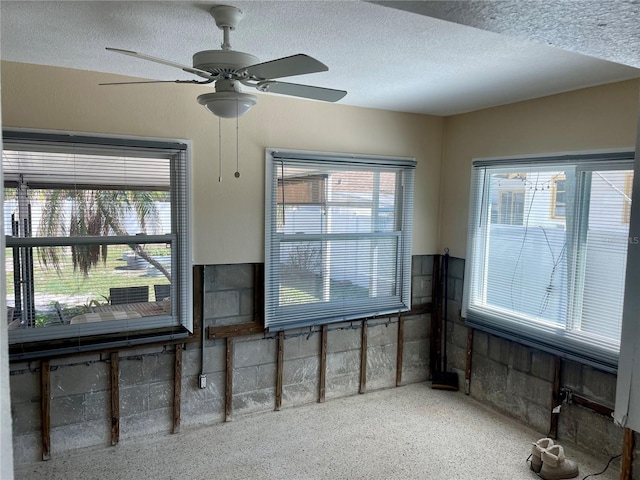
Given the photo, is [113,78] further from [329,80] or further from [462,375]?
[462,375]

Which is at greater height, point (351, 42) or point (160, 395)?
point (351, 42)

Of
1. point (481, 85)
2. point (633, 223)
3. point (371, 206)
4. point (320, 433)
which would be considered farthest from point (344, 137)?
point (633, 223)

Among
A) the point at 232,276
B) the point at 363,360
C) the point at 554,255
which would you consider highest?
the point at 554,255

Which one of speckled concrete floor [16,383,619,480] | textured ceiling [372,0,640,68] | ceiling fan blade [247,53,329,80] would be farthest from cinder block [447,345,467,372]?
textured ceiling [372,0,640,68]

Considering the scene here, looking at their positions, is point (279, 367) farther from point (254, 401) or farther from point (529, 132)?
point (529, 132)

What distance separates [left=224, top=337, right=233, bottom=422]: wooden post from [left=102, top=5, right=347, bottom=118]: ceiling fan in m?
2.22

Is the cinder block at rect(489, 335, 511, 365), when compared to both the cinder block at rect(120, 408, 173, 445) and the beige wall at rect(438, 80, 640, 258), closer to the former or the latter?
the beige wall at rect(438, 80, 640, 258)

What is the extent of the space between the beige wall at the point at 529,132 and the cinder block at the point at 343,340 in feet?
4.14

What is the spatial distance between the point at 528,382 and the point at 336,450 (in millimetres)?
1736

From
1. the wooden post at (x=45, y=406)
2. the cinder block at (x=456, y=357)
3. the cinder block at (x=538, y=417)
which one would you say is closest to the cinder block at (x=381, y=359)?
the cinder block at (x=456, y=357)

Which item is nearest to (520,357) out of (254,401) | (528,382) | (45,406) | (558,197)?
(528,382)

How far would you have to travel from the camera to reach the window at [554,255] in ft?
10.8

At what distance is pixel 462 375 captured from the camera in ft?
15.1

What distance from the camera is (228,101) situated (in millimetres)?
2176
